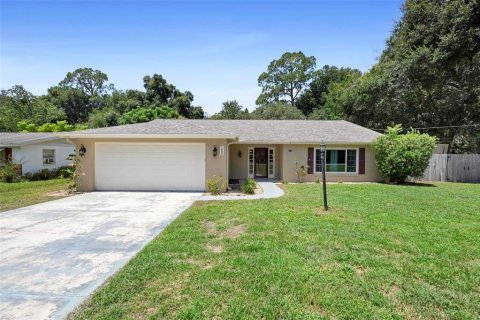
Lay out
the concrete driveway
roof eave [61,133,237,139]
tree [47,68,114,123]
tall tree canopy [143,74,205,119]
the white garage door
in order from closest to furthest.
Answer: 1. the concrete driveway
2. roof eave [61,133,237,139]
3. the white garage door
4. tall tree canopy [143,74,205,119]
5. tree [47,68,114,123]

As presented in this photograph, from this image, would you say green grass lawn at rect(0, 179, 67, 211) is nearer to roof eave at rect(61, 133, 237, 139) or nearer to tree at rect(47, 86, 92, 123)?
roof eave at rect(61, 133, 237, 139)

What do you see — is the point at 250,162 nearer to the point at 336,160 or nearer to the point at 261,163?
the point at 261,163

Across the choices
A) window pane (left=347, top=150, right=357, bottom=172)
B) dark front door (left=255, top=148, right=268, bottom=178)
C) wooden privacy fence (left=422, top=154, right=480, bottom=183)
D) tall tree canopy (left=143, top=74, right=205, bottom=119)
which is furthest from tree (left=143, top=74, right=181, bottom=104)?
wooden privacy fence (left=422, top=154, right=480, bottom=183)

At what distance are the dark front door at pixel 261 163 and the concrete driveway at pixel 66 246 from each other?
8.34 meters

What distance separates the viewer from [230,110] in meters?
44.9

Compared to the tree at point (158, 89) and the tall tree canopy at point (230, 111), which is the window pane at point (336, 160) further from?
the tree at point (158, 89)

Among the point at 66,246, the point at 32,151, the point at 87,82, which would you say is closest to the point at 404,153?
the point at 66,246

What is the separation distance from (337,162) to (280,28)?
788 cm

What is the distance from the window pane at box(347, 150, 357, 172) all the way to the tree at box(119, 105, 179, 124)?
77.7 ft

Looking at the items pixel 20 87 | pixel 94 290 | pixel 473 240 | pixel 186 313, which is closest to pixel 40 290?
pixel 94 290

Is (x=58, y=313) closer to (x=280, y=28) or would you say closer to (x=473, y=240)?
(x=473, y=240)

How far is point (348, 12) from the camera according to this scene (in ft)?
37.2

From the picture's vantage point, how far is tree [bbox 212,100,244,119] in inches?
1737

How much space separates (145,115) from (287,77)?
22.2 metres
